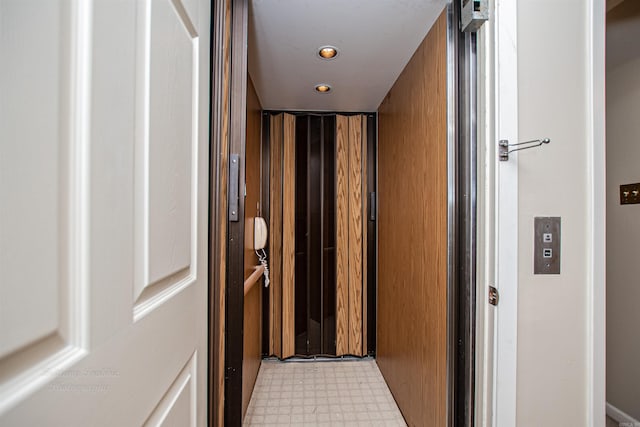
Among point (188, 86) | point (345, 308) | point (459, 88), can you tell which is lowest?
point (345, 308)

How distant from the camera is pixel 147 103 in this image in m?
0.53

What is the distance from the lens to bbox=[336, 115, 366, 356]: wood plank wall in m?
2.59

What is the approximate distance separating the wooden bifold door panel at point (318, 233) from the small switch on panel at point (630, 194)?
163 centimetres

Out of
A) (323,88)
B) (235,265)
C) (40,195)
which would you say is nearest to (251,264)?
(235,265)

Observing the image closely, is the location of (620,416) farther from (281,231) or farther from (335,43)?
(335,43)

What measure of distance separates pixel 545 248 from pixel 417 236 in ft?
2.26

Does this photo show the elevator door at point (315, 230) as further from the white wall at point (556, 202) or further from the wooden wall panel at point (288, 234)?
the white wall at point (556, 202)

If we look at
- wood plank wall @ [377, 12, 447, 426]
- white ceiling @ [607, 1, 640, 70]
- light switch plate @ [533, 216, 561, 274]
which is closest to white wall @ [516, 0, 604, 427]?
light switch plate @ [533, 216, 561, 274]

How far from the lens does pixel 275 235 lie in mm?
2584

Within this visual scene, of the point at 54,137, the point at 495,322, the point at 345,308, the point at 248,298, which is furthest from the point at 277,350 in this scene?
the point at 54,137

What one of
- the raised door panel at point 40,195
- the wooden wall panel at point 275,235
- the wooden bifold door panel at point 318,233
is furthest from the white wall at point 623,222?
the raised door panel at point 40,195

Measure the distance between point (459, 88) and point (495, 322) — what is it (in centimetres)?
88

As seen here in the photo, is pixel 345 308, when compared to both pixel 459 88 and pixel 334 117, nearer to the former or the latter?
pixel 334 117

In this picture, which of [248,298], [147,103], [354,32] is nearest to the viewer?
[147,103]
